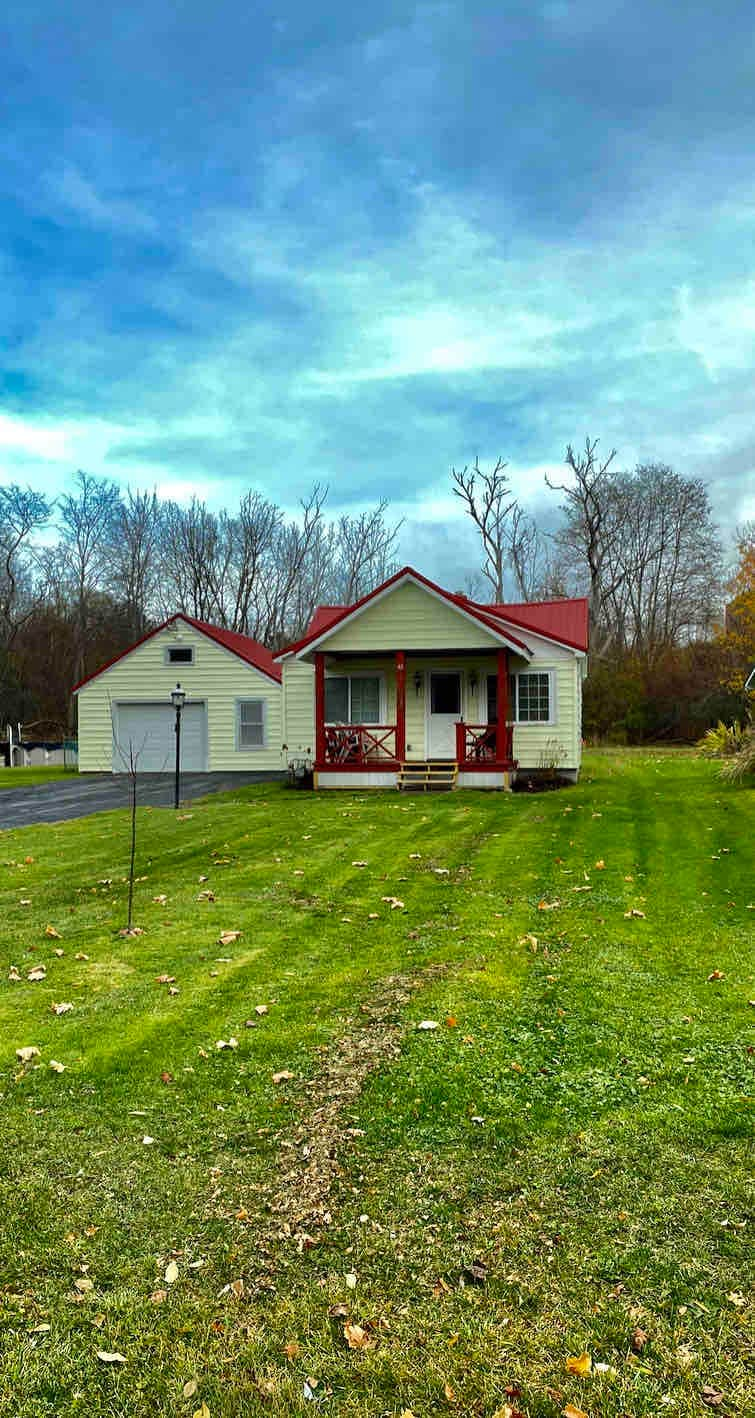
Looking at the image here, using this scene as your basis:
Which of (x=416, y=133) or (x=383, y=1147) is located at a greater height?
(x=416, y=133)

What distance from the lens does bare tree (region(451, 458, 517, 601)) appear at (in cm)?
4122

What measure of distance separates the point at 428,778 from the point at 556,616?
25.4 feet

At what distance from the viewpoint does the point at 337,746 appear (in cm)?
2056

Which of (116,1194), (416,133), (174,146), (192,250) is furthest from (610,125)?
(116,1194)

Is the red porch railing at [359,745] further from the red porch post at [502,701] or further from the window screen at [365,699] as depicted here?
the red porch post at [502,701]

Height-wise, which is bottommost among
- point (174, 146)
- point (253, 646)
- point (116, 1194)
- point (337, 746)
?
point (116, 1194)

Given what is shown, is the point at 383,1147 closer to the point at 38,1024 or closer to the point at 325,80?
the point at 38,1024

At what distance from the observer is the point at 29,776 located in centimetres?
2725

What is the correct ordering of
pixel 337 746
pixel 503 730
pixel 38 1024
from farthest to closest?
pixel 337 746, pixel 503 730, pixel 38 1024

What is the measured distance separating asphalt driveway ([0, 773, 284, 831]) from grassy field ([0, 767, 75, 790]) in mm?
538

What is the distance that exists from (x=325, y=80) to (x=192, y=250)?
7.25m

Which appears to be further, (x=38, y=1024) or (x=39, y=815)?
(x=39, y=815)

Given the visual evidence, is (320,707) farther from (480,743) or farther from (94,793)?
(94,793)

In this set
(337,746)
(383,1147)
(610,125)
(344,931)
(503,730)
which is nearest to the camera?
(383,1147)
